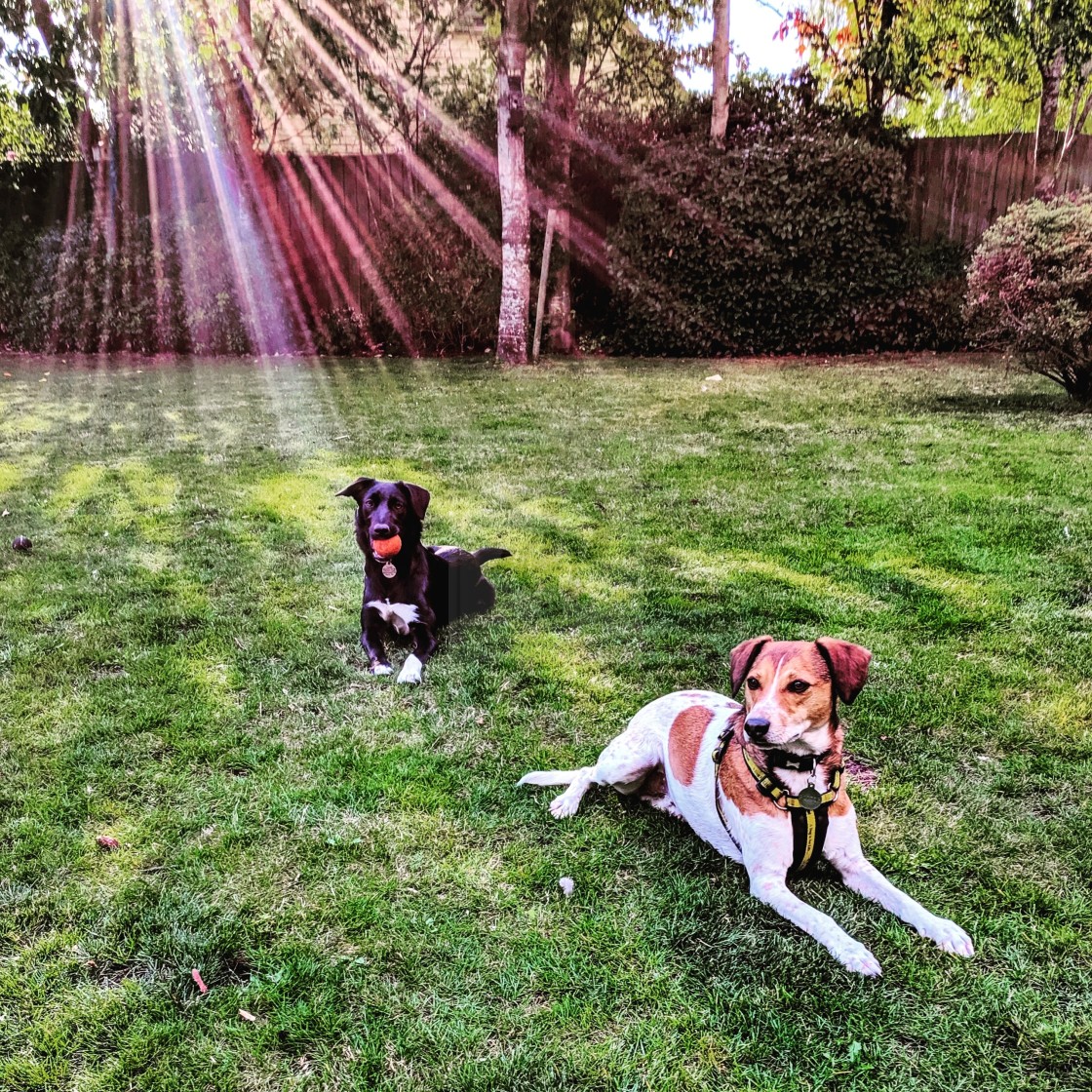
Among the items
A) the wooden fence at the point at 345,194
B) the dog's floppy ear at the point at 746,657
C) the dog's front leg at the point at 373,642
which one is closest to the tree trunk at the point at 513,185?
the wooden fence at the point at 345,194

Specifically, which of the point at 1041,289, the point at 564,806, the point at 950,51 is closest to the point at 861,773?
the point at 564,806

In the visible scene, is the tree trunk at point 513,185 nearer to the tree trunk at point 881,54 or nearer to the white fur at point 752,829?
the tree trunk at point 881,54

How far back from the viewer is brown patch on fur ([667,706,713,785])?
2510 mm

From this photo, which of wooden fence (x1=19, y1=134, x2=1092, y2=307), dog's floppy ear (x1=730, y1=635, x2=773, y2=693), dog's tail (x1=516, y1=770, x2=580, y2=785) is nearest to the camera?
dog's floppy ear (x1=730, y1=635, x2=773, y2=693)

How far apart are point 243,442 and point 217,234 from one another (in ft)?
26.9

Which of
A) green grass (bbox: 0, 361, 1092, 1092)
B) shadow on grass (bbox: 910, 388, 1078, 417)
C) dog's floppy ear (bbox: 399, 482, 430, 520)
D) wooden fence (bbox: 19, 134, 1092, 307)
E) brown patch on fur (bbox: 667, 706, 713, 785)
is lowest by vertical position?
green grass (bbox: 0, 361, 1092, 1092)

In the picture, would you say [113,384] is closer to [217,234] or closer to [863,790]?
[217,234]

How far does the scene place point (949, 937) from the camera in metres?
2.11

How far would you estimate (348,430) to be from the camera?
8.23 metres

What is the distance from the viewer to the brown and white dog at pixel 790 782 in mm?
2143

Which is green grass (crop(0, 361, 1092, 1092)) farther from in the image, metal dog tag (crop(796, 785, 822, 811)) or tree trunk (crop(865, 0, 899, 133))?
tree trunk (crop(865, 0, 899, 133))

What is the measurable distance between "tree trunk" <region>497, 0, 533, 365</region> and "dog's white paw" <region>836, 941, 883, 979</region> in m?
11.2

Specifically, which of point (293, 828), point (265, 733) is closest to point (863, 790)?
point (293, 828)

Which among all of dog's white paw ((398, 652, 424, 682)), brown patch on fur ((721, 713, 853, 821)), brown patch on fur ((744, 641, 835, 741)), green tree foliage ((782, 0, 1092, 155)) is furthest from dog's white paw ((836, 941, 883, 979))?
green tree foliage ((782, 0, 1092, 155))
